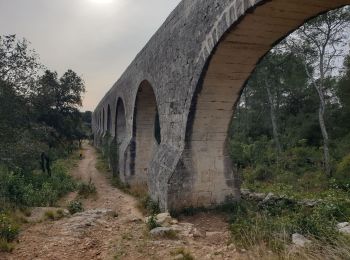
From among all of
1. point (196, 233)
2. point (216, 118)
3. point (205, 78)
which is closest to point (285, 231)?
point (196, 233)

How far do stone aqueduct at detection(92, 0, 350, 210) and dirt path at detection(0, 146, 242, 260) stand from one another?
784 millimetres

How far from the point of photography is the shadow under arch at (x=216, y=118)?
5102 mm

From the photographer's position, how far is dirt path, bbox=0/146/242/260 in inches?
163

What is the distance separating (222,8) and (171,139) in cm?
296

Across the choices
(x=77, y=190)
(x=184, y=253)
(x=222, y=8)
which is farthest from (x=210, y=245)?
(x=77, y=190)

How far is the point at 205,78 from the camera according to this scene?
18.8 feet

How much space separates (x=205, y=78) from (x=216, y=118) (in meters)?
0.85

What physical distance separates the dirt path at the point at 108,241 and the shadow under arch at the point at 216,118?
0.53m

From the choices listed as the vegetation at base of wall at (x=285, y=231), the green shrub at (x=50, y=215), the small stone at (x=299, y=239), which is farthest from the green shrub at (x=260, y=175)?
the small stone at (x=299, y=239)

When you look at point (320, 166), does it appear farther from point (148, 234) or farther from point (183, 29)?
point (148, 234)

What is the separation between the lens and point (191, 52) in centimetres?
615

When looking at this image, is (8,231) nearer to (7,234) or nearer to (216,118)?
(7,234)

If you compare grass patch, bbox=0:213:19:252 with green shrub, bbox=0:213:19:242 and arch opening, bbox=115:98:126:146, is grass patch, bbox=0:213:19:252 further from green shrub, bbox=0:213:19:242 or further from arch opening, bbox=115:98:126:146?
arch opening, bbox=115:98:126:146

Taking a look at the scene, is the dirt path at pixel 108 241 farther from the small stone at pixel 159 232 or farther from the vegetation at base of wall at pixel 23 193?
the vegetation at base of wall at pixel 23 193
